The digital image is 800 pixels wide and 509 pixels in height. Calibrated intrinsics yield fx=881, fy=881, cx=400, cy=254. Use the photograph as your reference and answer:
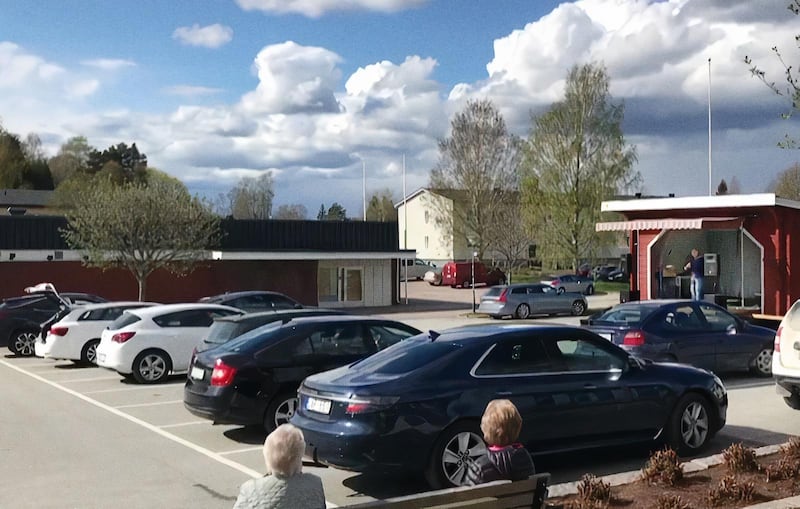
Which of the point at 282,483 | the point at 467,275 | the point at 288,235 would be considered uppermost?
the point at 288,235

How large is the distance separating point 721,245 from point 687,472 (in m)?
23.7

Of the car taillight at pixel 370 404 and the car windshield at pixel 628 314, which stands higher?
the car windshield at pixel 628 314

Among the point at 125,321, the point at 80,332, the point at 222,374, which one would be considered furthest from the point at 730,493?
the point at 80,332

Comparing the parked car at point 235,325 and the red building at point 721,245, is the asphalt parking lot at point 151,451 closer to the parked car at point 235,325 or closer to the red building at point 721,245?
the parked car at point 235,325

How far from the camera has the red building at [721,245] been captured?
2542 cm

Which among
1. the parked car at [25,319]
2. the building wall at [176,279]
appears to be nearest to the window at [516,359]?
the parked car at [25,319]

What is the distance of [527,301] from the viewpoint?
3459 cm

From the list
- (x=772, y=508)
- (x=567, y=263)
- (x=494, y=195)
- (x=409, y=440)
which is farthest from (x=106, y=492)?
(x=494, y=195)

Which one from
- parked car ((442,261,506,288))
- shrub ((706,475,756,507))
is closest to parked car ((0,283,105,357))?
shrub ((706,475,756,507))

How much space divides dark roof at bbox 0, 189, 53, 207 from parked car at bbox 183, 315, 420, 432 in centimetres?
7272

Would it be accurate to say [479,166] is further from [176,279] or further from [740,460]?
[740,460]

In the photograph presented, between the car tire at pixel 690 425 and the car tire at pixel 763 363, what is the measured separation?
6305mm

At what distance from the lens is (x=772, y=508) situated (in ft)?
22.7

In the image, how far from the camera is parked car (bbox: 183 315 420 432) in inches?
415
